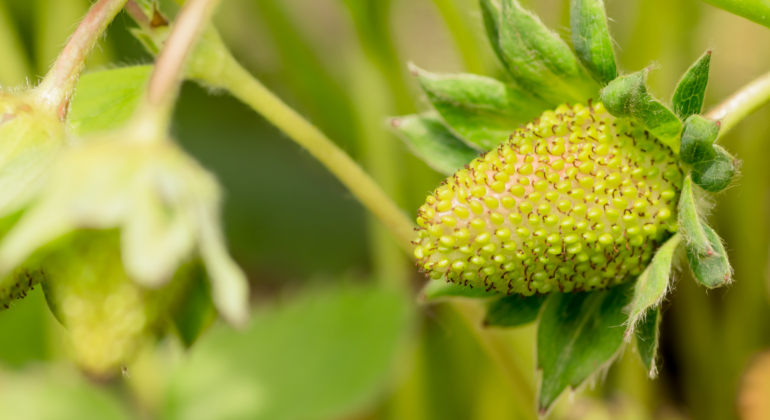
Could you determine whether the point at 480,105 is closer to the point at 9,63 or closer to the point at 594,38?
the point at 594,38

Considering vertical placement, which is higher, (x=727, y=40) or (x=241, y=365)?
(x=241, y=365)

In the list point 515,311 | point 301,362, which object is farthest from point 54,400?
point 515,311

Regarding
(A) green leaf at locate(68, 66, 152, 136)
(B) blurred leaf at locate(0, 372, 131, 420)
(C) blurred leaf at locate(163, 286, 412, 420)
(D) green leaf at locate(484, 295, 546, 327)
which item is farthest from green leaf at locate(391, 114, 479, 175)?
(B) blurred leaf at locate(0, 372, 131, 420)

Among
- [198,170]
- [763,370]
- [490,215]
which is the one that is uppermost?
[198,170]

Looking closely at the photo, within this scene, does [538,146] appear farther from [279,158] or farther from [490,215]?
[279,158]

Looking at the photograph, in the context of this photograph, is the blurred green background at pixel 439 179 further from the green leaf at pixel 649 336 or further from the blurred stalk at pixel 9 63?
the green leaf at pixel 649 336

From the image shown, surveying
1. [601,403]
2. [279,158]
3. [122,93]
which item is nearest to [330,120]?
[279,158]
